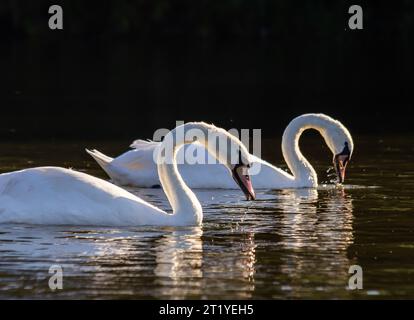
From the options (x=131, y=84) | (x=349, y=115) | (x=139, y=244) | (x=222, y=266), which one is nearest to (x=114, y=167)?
(x=139, y=244)

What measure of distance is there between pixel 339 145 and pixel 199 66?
2604cm

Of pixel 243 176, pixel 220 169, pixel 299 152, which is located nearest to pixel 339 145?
pixel 299 152

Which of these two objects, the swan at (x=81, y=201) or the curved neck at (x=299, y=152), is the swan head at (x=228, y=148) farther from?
the curved neck at (x=299, y=152)

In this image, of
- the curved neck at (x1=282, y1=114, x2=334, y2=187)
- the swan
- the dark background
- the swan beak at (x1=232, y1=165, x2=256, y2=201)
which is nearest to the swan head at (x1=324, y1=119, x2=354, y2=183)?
the curved neck at (x1=282, y1=114, x2=334, y2=187)

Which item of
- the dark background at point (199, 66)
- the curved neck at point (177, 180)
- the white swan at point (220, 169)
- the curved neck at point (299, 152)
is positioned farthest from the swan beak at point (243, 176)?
the dark background at point (199, 66)

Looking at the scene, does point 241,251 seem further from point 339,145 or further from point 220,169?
point 339,145

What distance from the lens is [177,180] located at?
14625 mm

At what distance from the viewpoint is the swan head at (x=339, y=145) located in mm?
19219

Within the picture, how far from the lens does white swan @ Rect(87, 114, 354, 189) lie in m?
18.8

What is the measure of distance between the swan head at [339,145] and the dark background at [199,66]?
6226 mm

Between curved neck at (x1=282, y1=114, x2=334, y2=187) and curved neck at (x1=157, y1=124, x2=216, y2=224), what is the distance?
4711 mm

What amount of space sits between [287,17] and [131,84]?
1908cm

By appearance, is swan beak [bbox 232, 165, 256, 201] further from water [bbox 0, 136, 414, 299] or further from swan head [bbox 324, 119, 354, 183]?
swan head [bbox 324, 119, 354, 183]
